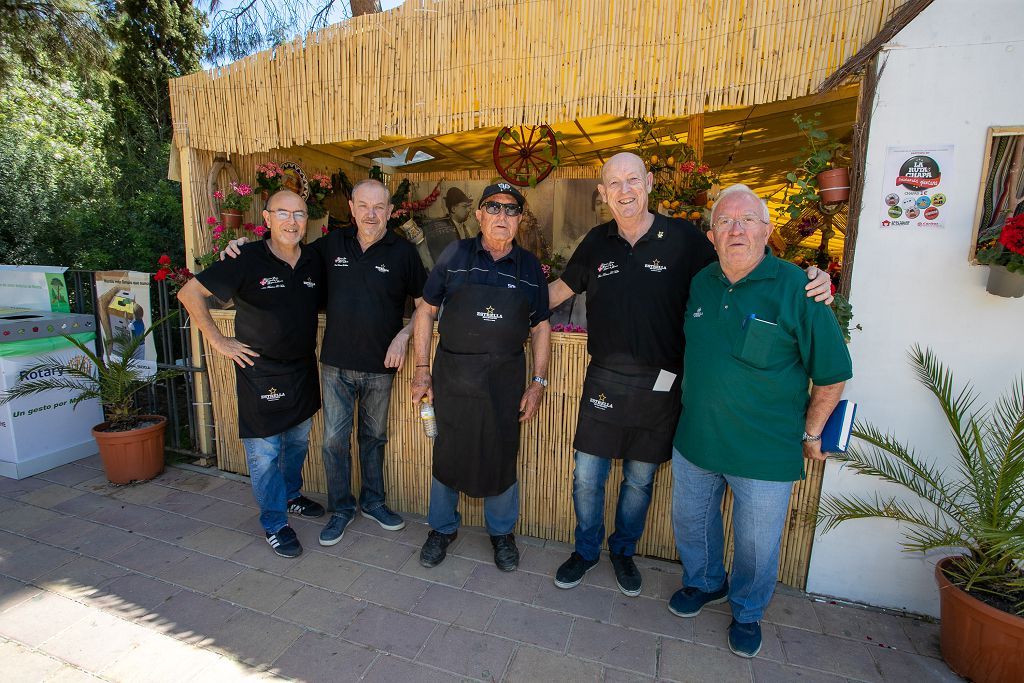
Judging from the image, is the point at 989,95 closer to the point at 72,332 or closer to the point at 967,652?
the point at 967,652

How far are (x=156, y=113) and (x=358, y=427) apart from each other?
12.7m

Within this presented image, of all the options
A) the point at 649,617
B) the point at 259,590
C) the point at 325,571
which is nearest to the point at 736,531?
the point at 649,617

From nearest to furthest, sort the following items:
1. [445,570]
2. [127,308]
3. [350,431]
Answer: [445,570] < [350,431] < [127,308]

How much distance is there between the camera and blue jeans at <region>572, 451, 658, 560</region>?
272 cm

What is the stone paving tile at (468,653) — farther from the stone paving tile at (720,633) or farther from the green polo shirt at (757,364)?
the green polo shirt at (757,364)

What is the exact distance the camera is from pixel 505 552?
297cm

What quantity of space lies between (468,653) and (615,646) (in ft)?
2.21

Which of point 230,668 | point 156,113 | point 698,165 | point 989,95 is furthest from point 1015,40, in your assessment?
point 156,113

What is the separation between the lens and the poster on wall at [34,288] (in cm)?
447

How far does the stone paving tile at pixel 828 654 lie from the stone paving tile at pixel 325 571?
2190 millimetres

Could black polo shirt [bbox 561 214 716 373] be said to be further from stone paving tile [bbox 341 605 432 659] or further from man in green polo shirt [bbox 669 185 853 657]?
stone paving tile [bbox 341 605 432 659]

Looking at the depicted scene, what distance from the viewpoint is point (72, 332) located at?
4.26 meters

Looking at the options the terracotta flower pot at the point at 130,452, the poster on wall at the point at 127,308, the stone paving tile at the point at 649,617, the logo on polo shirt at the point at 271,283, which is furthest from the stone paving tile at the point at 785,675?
the poster on wall at the point at 127,308

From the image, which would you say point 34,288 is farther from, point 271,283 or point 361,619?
point 361,619
